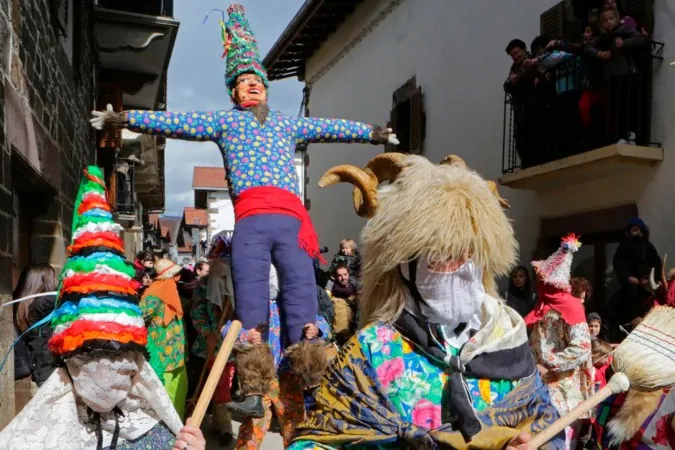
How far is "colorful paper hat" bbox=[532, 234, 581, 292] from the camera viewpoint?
15.2 ft

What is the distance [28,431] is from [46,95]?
11.4 feet

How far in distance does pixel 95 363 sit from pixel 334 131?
187 centimetres

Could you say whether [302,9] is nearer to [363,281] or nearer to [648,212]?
[648,212]

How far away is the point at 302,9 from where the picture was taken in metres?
13.8

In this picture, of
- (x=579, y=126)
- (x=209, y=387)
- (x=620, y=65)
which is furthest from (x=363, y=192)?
(x=579, y=126)

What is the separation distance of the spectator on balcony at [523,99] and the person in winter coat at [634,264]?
74.5 inches

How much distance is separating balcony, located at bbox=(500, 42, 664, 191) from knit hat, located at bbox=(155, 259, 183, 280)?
160 inches

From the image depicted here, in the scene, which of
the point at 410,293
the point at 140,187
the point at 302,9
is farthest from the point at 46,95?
the point at 140,187

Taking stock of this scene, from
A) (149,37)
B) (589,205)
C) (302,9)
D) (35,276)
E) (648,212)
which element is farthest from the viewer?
(302,9)

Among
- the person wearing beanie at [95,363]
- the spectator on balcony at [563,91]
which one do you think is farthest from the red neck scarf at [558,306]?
the person wearing beanie at [95,363]

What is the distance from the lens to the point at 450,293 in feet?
6.86

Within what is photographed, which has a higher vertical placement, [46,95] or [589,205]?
[46,95]

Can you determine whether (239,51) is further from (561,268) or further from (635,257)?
(635,257)

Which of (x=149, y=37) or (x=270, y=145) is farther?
(x=149, y=37)
